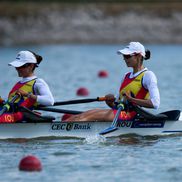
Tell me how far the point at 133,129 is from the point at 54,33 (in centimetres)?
3444

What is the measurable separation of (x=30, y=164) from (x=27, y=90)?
262 centimetres

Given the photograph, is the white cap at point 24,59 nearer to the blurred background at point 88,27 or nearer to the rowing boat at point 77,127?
the rowing boat at point 77,127

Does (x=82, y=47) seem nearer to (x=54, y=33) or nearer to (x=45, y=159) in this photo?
(x=54, y=33)

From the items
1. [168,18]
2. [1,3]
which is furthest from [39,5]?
[168,18]

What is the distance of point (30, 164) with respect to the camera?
39.2 feet

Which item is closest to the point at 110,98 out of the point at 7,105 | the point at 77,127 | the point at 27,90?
the point at 77,127

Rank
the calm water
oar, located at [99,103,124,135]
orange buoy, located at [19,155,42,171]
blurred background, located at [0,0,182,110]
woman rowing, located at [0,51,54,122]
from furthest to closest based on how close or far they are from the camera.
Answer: blurred background, located at [0,0,182,110], woman rowing, located at [0,51,54,122], oar, located at [99,103,124,135], orange buoy, located at [19,155,42,171], the calm water

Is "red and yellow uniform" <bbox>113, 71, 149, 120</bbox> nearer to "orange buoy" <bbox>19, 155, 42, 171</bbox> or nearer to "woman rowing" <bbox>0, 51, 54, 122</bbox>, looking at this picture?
"woman rowing" <bbox>0, 51, 54, 122</bbox>

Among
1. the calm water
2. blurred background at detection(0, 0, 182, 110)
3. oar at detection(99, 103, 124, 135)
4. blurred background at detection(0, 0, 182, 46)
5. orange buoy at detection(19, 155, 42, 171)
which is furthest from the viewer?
blurred background at detection(0, 0, 182, 46)

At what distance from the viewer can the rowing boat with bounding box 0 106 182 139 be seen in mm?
14125

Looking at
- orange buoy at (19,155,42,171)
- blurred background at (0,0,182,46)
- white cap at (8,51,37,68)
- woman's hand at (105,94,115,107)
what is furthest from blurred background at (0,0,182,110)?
orange buoy at (19,155,42,171)

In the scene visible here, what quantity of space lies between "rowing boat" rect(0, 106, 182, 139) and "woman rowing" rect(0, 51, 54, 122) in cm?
17

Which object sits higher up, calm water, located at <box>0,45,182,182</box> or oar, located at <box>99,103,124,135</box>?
oar, located at <box>99,103,124,135</box>

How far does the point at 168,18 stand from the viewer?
49188 millimetres
